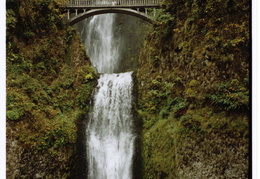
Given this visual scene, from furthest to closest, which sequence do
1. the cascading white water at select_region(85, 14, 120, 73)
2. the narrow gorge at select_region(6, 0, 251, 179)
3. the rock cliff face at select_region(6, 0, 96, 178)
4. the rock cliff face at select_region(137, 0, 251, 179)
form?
the cascading white water at select_region(85, 14, 120, 73)
the rock cliff face at select_region(6, 0, 96, 178)
the narrow gorge at select_region(6, 0, 251, 179)
the rock cliff face at select_region(137, 0, 251, 179)

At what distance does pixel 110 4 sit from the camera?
11867 millimetres

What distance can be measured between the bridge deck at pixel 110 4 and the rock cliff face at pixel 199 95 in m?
2.19

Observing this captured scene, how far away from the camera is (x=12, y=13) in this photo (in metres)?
8.55

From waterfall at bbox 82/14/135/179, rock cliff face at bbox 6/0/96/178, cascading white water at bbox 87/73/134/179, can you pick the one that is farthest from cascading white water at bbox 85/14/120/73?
cascading white water at bbox 87/73/134/179

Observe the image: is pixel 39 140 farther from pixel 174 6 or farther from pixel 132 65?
pixel 132 65

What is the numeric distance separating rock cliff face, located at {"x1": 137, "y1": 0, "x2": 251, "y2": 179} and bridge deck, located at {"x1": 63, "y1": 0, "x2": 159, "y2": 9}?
2.19m

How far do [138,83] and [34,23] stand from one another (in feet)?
23.2

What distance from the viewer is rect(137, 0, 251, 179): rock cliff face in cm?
558

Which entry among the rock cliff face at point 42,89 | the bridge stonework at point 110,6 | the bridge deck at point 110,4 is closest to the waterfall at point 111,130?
the rock cliff face at point 42,89

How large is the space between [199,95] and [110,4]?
346 inches

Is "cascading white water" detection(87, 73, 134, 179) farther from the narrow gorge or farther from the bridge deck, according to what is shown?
the bridge deck

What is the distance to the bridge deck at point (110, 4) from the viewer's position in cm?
1177

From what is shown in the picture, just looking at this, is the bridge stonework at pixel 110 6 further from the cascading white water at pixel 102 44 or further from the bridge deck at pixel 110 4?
the cascading white water at pixel 102 44
